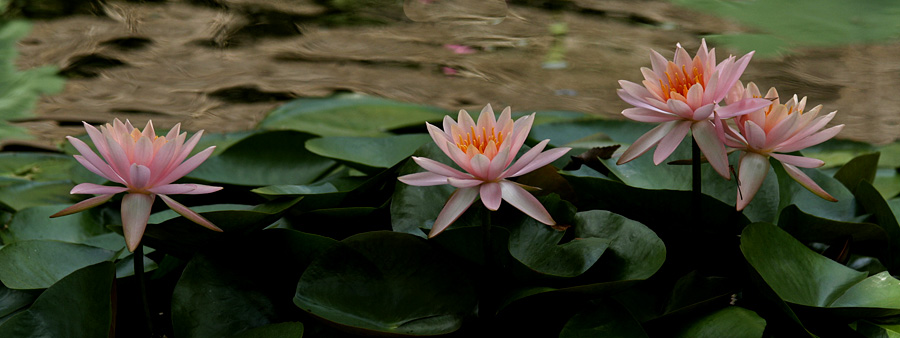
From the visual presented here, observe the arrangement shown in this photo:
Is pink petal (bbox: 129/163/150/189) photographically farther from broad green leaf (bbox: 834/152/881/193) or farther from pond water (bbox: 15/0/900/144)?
pond water (bbox: 15/0/900/144)

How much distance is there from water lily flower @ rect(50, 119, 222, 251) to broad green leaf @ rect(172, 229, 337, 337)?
93 mm

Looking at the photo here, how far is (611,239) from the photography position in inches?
23.2

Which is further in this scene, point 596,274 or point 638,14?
point 638,14

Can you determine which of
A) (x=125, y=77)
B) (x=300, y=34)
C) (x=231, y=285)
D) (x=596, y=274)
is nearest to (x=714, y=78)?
(x=596, y=274)

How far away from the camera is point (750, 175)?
1.72 feet

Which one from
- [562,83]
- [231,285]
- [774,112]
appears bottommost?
[562,83]

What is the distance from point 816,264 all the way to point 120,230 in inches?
23.2

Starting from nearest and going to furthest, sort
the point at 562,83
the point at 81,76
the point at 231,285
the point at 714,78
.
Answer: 1. the point at 714,78
2. the point at 231,285
3. the point at 81,76
4. the point at 562,83

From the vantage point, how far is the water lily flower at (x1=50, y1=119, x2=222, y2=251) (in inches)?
19.9

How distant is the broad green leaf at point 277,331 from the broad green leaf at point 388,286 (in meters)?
0.02

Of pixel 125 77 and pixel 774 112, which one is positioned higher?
pixel 774 112

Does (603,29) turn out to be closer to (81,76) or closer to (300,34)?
(300,34)

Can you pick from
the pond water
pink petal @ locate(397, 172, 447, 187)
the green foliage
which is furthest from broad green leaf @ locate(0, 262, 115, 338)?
the pond water

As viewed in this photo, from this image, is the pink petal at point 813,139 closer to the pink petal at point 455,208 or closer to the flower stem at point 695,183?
the flower stem at point 695,183
